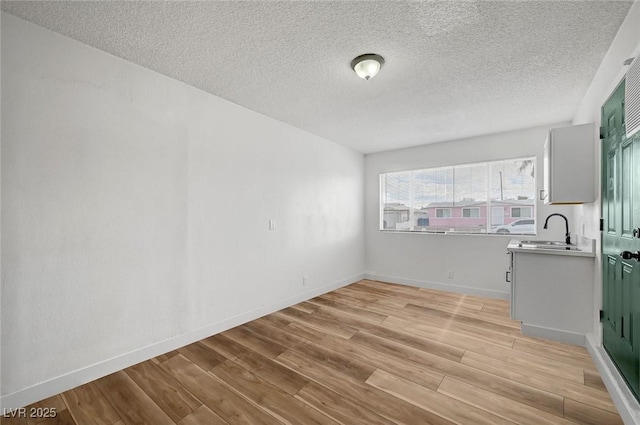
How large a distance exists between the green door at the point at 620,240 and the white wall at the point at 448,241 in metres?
1.65

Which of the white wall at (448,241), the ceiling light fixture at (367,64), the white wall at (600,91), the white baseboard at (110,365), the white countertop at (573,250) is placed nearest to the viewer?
the white wall at (600,91)

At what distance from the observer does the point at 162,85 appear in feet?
8.41

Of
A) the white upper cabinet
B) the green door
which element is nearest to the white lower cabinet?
the green door

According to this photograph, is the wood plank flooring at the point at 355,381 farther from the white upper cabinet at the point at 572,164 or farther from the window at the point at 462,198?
the window at the point at 462,198

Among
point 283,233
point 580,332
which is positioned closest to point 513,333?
point 580,332

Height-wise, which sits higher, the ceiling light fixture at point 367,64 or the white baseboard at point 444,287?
the ceiling light fixture at point 367,64

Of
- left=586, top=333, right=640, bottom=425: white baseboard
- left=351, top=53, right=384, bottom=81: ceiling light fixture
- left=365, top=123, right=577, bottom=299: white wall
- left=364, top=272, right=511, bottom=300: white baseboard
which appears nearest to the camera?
left=586, top=333, right=640, bottom=425: white baseboard

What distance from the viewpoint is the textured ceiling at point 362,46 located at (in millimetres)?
1738

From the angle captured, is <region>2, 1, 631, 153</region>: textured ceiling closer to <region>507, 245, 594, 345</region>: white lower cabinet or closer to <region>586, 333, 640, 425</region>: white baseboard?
<region>507, 245, 594, 345</region>: white lower cabinet

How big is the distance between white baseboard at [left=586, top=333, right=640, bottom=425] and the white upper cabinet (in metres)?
1.32

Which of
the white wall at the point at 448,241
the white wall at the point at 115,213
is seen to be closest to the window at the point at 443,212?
the white wall at the point at 448,241

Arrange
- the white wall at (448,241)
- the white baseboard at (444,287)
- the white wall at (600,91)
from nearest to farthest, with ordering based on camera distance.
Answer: the white wall at (600,91), the white wall at (448,241), the white baseboard at (444,287)

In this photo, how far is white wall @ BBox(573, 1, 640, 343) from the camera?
1726 millimetres

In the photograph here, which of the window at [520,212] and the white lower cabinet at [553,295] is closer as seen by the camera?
the white lower cabinet at [553,295]
